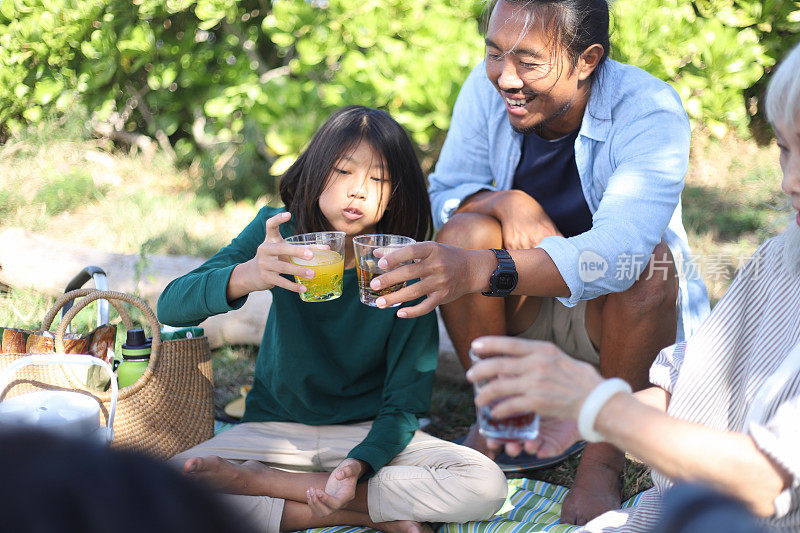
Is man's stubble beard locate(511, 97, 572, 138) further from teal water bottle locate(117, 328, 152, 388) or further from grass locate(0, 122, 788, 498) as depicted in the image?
grass locate(0, 122, 788, 498)

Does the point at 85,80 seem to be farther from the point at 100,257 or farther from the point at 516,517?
the point at 516,517

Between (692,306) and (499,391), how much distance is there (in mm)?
1818

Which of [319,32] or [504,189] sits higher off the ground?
[319,32]

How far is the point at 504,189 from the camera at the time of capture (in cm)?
327

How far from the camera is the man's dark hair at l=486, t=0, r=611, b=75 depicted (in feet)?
8.94

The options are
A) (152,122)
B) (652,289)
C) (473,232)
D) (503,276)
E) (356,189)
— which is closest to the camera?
(503,276)

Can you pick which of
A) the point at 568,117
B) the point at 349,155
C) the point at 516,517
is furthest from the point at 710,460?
the point at 568,117

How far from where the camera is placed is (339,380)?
2.72 m

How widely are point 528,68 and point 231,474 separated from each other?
173 cm

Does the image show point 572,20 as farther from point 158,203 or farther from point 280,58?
point 280,58

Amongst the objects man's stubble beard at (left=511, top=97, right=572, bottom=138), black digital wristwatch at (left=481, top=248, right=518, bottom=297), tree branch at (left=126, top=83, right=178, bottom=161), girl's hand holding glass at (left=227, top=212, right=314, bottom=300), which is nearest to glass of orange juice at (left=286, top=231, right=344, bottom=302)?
girl's hand holding glass at (left=227, top=212, right=314, bottom=300)

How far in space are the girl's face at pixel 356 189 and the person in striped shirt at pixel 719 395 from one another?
1094mm

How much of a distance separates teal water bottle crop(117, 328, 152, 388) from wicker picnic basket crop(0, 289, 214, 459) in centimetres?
5

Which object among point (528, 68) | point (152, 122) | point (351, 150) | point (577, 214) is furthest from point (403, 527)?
point (152, 122)
